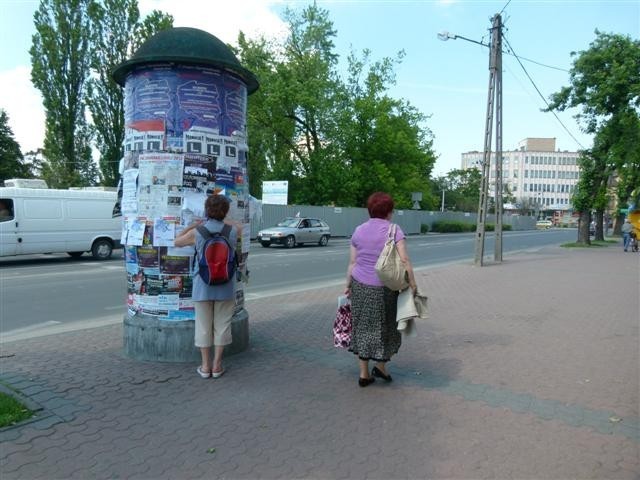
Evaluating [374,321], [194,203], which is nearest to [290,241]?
[194,203]

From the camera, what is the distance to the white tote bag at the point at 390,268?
438cm

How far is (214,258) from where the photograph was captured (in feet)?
15.2

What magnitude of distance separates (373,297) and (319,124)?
34736mm

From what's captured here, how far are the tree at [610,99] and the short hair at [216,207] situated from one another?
24.9 meters

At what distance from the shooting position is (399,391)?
15.2 feet

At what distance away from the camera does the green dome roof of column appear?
502 centimetres

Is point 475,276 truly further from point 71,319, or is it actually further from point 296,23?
point 296,23

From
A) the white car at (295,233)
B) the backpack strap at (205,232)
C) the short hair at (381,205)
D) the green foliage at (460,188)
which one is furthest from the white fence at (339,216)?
the green foliage at (460,188)

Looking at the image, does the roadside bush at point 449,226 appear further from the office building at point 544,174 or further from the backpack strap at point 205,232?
the office building at point 544,174

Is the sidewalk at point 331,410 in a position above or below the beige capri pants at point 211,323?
below

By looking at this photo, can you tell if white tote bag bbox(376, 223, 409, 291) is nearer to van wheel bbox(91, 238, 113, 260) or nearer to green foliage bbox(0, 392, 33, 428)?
green foliage bbox(0, 392, 33, 428)

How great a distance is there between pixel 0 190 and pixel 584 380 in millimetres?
15664

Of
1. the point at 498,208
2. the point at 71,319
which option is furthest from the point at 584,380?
the point at 498,208

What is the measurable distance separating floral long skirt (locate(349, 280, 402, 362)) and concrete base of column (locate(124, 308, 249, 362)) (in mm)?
1714
